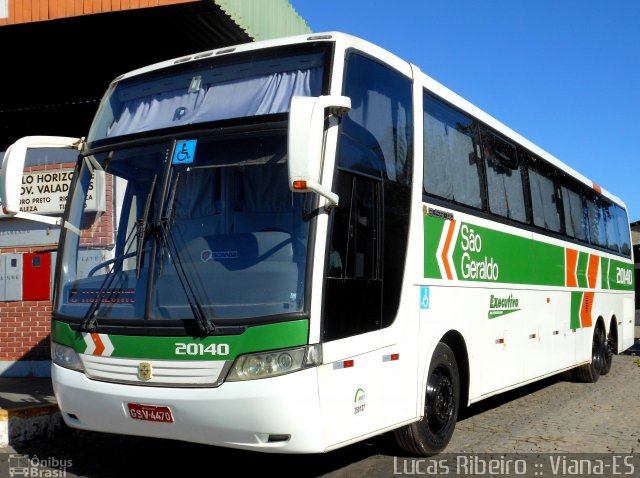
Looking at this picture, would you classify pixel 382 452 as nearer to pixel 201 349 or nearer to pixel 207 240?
pixel 201 349

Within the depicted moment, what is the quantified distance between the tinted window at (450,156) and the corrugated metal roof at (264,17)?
180 inches

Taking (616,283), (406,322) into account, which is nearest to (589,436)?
(406,322)

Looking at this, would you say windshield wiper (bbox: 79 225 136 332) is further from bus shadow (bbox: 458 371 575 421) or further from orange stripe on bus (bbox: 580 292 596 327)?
orange stripe on bus (bbox: 580 292 596 327)

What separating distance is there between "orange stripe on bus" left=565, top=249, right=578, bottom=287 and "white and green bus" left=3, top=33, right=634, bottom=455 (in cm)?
430

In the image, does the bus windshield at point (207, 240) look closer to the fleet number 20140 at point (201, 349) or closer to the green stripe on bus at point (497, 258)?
the fleet number 20140 at point (201, 349)

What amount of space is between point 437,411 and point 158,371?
108 inches

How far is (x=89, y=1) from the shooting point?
1107cm

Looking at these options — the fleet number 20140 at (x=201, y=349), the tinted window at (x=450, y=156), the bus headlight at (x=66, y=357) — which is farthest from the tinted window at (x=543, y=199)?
the bus headlight at (x=66, y=357)

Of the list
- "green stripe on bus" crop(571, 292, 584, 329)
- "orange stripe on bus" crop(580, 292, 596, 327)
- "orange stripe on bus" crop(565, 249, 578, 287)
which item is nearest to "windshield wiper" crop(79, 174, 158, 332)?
"orange stripe on bus" crop(565, 249, 578, 287)

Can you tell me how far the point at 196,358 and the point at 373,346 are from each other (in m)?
1.35

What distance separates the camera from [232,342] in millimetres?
5016

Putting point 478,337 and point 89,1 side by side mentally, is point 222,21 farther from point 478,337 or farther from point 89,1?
point 478,337

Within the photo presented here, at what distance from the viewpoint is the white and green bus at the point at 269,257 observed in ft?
16.5

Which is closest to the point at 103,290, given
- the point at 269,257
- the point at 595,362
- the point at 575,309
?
the point at 269,257
